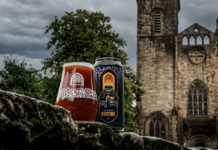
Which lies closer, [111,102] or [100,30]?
[111,102]

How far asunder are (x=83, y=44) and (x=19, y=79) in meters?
6.63

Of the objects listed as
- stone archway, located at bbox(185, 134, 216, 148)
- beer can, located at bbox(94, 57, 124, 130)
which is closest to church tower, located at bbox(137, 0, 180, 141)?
stone archway, located at bbox(185, 134, 216, 148)

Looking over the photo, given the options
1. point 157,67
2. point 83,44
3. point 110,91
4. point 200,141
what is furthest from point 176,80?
point 110,91

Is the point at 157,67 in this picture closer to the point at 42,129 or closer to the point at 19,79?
the point at 19,79

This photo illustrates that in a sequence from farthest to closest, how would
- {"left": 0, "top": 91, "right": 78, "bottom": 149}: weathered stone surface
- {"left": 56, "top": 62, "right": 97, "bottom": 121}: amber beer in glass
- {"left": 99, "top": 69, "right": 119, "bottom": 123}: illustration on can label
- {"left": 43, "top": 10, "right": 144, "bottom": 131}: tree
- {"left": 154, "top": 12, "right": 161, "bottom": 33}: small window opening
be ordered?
{"left": 154, "top": 12, "right": 161, "bottom": 33}: small window opening → {"left": 43, "top": 10, "right": 144, "bottom": 131}: tree → {"left": 99, "top": 69, "right": 119, "bottom": 123}: illustration on can label → {"left": 56, "top": 62, "right": 97, "bottom": 121}: amber beer in glass → {"left": 0, "top": 91, "right": 78, "bottom": 149}: weathered stone surface

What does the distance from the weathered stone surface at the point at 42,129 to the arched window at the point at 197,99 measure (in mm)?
29759

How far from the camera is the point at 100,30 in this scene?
782 inches

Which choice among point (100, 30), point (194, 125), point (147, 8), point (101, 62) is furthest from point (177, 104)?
point (101, 62)

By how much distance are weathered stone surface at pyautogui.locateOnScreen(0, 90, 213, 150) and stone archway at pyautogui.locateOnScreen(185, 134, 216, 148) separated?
29318 mm

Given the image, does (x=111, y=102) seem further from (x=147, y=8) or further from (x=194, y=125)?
(x=147, y=8)

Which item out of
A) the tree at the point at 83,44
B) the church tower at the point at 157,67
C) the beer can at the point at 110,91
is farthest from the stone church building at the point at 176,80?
the beer can at the point at 110,91

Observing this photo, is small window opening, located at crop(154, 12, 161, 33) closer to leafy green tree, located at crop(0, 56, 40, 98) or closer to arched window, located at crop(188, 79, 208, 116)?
arched window, located at crop(188, 79, 208, 116)

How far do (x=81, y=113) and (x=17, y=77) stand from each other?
22254 mm

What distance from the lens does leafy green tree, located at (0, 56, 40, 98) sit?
72.8 ft
